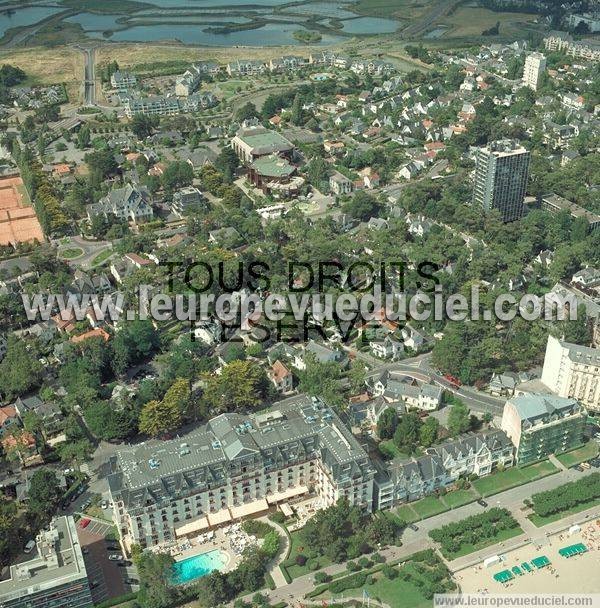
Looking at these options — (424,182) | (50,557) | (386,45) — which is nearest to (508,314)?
(424,182)

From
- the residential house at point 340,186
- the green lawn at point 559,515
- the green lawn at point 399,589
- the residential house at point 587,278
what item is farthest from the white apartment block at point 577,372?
the residential house at point 340,186

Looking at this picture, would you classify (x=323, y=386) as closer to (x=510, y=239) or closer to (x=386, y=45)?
(x=510, y=239)

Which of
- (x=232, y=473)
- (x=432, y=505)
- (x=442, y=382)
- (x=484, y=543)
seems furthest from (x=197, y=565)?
(x=442, y=382)

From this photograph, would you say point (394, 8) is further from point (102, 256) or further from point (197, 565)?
point (197, 565)

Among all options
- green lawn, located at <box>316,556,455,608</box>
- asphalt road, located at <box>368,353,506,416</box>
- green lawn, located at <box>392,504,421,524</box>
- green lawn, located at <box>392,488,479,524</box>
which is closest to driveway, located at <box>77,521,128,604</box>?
green lawn, located at <box>316,556,455,608</box>

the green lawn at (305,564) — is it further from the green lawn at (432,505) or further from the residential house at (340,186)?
the residential house at (340,186)

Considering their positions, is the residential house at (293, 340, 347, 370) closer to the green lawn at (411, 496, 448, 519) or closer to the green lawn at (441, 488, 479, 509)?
the green lawn at (411, 496, 448, 519)

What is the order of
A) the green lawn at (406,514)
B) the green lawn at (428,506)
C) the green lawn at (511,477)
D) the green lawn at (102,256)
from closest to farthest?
the green lawn at (406,514) < the green lawn at (428,506) < the green lawn at (511,477) < the green lawn at (102,256)
